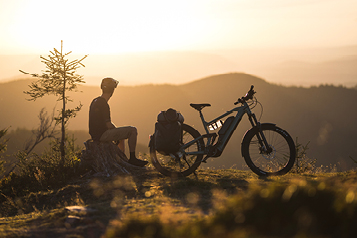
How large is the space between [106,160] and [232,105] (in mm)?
98172

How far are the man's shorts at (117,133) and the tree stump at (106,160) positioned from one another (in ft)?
0.97

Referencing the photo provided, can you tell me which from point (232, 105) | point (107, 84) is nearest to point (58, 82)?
point (107, 84)

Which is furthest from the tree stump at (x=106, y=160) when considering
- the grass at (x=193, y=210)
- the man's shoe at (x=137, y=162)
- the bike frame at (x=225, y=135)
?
the bike frame at (x=225, y=135)

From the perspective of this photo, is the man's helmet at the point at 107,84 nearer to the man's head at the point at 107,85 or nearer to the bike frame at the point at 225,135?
the man's head at the point at 107,85

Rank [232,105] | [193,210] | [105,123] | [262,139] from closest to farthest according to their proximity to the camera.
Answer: [193,210] < [262,139] < [105,123] < [232,105]

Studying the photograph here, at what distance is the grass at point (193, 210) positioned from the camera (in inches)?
97.5

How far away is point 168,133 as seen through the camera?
674cm

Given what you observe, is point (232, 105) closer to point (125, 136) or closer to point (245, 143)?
point (125, 136)

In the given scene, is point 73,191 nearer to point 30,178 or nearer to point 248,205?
point 30,178

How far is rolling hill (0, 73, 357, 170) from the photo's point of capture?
302ft

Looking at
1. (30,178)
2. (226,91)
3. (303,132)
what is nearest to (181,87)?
(226,91)

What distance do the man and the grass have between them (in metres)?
0.99

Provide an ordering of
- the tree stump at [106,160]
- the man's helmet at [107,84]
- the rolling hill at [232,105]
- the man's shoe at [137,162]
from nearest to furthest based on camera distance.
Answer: the man's helmet at [107,84]
the tree stump at [106,160]
the man's shoe at [137,162]
the rolling hill at [232,105]

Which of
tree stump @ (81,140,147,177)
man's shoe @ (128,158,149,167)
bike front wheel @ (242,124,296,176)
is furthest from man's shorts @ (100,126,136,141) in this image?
bike front wheel @ (242,124,296,176)
